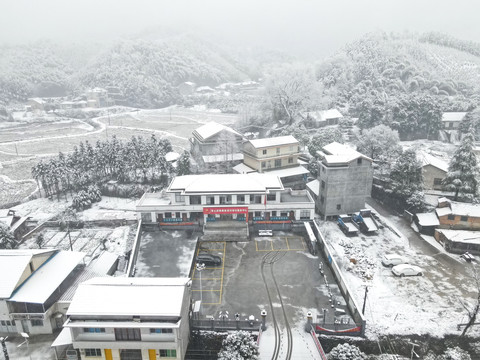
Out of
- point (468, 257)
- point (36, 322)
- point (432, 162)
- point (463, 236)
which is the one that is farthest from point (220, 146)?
point (36, 322)

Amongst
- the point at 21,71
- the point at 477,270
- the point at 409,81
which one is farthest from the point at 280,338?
the point at 21,71

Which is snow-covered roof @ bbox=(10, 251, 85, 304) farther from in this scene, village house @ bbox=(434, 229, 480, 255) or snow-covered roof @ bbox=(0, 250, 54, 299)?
village house @ bbox=(434, 229, 480, 255)

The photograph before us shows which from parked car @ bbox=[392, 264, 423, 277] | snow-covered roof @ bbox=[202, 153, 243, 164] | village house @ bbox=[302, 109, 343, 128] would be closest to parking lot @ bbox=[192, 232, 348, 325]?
parked car @ bbox=[392, 264, 423, 277]

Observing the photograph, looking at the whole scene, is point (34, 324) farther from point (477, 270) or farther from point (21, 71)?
point (21, 71)

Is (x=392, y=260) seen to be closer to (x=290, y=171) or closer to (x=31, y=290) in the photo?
(x=290, y=171)

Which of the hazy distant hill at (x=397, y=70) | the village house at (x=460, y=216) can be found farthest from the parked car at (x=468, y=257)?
the hazy distant hill at (x=397, y=70)
